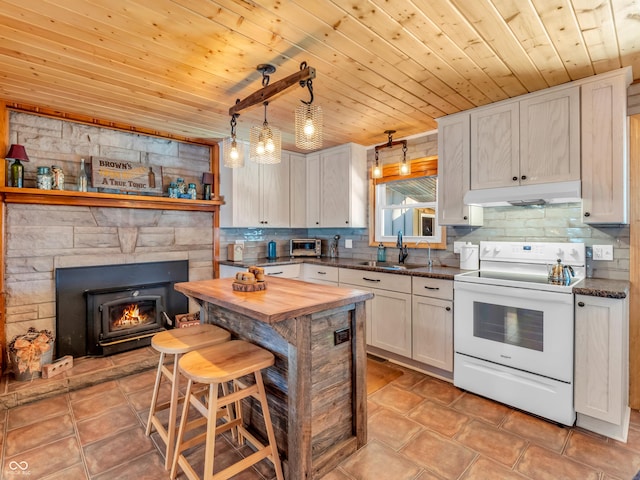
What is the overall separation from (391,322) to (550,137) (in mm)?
1985

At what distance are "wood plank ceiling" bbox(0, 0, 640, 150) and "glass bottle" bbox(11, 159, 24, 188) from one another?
1.74 ft

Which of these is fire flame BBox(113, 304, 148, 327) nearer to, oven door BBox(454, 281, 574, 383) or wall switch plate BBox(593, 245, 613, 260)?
oven door BBox(454, 281, 574, 383)

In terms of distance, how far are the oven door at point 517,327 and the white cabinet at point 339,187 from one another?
177 centimetres

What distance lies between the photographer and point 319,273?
3.97 metres

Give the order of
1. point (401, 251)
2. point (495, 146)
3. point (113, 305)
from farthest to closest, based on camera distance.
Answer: point (401, 251) < point (113, 305) < point (495, 146)

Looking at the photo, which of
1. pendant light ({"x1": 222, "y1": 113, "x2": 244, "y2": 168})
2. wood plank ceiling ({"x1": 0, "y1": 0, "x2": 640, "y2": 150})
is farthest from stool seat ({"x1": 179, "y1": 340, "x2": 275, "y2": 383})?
wood plank ceiling ({"x1": 0, "y1": 0, "x2": 640, "y2": 150})

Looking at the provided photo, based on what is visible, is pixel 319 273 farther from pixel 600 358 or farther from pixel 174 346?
pixel 600 358

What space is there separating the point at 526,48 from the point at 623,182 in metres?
1.11

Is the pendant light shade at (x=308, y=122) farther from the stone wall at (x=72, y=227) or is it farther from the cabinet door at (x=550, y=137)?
the stone wall at (x=72, y=227)

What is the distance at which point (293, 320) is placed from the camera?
1.65m

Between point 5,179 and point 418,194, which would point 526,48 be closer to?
point 418,194

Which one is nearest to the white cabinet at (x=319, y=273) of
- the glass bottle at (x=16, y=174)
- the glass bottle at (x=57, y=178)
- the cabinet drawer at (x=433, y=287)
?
the cabinet drawer at (x=433, y=287)

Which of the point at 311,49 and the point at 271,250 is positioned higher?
the point at 311,49

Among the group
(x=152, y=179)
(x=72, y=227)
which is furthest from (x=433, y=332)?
(x=72, y=227)
